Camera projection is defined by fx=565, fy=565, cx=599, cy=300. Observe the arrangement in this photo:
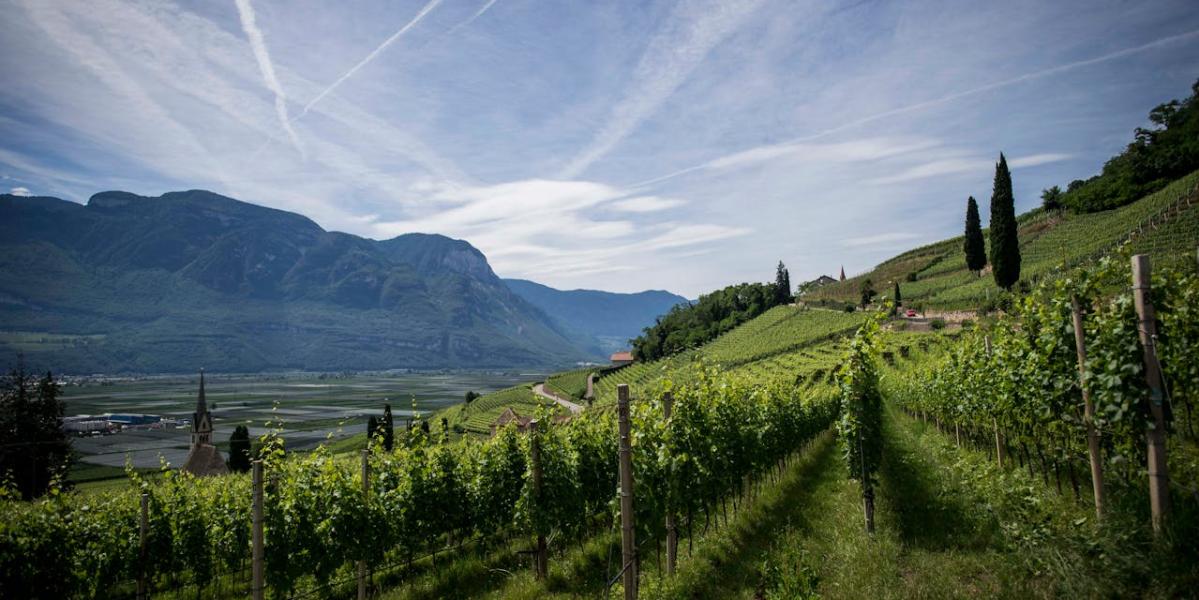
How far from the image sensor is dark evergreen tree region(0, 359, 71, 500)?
36.5 metres

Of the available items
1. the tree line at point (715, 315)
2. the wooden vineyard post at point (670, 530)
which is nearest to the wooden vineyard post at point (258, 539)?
the wooden vineyard post at point (670, 530)

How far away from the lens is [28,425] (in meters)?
38.2

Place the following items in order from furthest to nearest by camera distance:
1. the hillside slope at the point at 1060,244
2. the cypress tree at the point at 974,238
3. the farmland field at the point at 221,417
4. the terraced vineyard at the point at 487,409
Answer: the farmland field at the point at 221,417 < the terraced vineyard at the point at 487,409 < the cypress tree at the point at 974,238 < the hillside slope at the point at 1060,244

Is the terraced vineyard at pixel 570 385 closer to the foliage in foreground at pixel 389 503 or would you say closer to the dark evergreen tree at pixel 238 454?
the dark evergreen tree at pixel 238 454

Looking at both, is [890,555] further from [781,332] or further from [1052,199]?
[1052,199]

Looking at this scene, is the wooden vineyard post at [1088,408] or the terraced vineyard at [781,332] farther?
the terraced vineyard at [781,332]

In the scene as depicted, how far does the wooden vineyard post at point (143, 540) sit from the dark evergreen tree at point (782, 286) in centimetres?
10456

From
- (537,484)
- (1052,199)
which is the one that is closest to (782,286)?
(1052,199)

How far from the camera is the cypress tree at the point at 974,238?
66.4 metres

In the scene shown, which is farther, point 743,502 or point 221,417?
point 221,417

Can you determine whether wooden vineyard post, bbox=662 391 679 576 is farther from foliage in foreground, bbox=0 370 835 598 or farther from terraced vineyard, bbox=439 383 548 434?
terraced vineyard, bbox=439 383 548 434

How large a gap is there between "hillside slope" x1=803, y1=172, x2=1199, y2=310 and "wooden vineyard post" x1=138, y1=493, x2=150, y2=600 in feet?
79.9

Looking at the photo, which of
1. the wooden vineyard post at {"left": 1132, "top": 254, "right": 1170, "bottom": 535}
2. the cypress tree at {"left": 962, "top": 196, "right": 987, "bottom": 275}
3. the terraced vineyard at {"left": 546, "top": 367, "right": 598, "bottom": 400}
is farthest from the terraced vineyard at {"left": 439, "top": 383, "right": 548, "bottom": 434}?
the wooden vineyard post at {"left": 1132, "top": 254, "right": 1170, "bottom": 535}

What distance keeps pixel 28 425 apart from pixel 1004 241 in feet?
250
